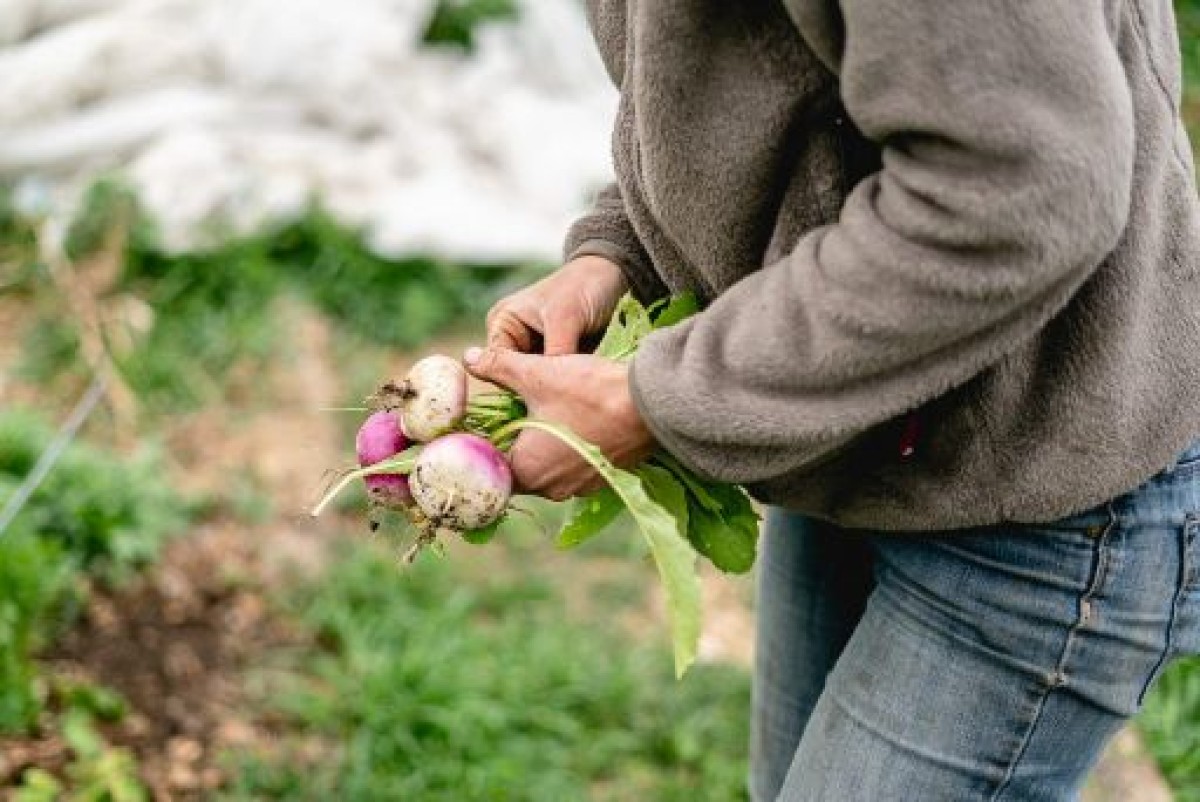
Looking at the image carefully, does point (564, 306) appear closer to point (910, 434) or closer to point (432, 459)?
point (432, 459)

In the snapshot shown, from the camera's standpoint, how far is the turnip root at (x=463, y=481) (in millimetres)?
1521

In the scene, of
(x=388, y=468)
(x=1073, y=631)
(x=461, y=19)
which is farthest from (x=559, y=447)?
(x=461, y=19)

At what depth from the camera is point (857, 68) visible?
113 centimetres

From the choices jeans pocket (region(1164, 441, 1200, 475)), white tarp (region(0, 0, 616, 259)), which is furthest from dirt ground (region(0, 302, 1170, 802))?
jeans pocket (region(1164, 441, 1200, 475))

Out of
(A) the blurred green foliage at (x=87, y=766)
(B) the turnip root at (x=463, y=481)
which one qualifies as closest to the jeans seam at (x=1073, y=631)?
(B) the turnip root at (x=463, y=481)

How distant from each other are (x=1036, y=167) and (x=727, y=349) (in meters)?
0.32

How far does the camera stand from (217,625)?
11.3 feet

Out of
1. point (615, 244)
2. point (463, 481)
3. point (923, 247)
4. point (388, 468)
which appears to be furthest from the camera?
point (615, 244)

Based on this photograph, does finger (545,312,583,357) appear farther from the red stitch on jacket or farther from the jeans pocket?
the jeans pocket

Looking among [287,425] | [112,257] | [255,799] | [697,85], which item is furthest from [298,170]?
[697,85]

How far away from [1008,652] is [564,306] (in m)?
0.62

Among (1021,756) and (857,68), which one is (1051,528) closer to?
(1021,756)

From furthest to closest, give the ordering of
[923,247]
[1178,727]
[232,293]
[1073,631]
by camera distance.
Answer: [232,293]
[1178,727]
[1073,631]
[923,247]

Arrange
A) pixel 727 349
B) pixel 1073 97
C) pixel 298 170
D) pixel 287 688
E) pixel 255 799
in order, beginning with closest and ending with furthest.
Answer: pixel 1073 97 → pixel 727 349 → pixel 255 799 → pixel 287 688 → pixel 298 170
